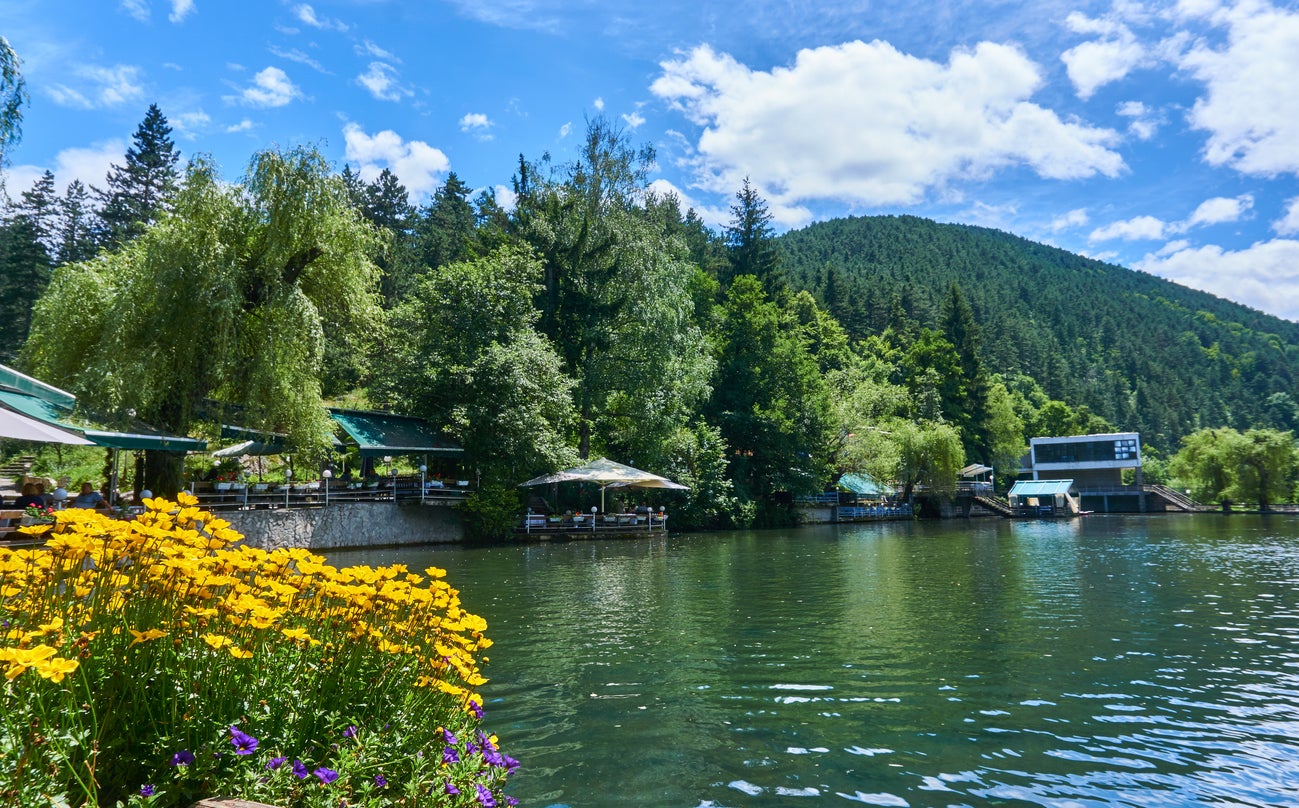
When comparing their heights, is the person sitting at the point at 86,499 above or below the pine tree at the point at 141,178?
below

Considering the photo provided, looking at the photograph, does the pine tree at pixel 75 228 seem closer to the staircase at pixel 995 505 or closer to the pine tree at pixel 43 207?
the pine tree at pixel 43 207

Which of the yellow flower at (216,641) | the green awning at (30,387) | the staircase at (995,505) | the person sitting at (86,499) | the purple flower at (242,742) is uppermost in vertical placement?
the green awning at (30,387)

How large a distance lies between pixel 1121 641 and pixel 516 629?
8.09 meters

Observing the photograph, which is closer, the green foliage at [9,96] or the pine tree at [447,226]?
the green foliage at [9,96]

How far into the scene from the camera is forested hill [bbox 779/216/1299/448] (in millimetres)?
98062

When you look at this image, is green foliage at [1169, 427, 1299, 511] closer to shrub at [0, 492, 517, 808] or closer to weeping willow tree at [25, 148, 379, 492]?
weeping willow tree at [25, 148, 379, 492]

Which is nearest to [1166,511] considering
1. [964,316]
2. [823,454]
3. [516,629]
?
[964,316]

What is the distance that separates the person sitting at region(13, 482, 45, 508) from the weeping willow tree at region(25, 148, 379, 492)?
2.64 m

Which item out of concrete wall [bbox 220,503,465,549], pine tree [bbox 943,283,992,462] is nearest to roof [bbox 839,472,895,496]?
pine tree [bbox 943,283,992,462]

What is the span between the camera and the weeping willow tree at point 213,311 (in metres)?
18.9

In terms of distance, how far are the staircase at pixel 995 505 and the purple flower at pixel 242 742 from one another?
5870cm

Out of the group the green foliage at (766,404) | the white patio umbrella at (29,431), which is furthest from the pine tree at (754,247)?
the white patio umbrella at (29,431)

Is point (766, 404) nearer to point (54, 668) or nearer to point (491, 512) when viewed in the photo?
point (491, 512)

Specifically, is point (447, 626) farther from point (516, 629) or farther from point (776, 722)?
point (516, 629)
